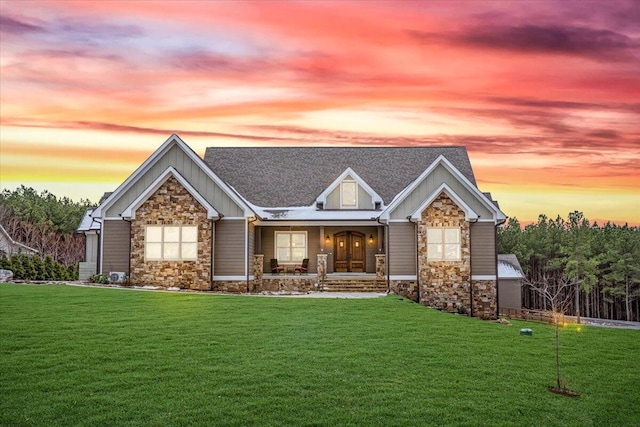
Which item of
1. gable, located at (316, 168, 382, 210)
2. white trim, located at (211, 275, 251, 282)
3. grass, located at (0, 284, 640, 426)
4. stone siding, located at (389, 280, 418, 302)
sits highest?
gable, located at (316, 168, 382, 210)

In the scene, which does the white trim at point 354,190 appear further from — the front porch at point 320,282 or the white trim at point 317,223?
the front porch at point 320,282

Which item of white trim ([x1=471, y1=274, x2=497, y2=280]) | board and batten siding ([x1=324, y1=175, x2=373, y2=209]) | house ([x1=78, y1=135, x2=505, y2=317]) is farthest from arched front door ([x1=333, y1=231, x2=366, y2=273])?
white trim ([x1=471, y1=274, x2=497, y2=280])

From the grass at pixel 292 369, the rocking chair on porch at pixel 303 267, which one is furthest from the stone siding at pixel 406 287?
the grass at pixel 292 369

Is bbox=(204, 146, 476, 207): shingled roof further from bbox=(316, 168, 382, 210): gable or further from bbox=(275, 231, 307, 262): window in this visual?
bbox=(275, 231, 307, 262): window

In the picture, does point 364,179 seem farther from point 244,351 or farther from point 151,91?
point 244,351

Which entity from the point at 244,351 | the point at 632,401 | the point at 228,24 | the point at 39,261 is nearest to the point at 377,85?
the point at 228,24

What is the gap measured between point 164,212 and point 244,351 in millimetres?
14639

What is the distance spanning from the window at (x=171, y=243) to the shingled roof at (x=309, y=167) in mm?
6808

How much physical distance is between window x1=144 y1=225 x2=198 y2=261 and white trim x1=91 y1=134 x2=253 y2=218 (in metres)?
2.18

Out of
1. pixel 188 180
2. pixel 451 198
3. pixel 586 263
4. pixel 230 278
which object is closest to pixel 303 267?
pixel 230 278

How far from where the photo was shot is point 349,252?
3172 centimetres

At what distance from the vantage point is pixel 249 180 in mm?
33875

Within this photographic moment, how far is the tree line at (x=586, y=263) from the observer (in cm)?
5772

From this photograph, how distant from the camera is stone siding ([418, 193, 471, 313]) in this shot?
26.5 metres
